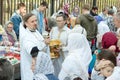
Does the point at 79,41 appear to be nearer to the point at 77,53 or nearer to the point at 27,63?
the point at 77,53

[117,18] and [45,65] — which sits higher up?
[117,18]

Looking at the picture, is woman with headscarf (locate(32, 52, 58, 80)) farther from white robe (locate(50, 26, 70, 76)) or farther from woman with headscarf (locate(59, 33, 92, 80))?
white robe (locate(50, 26, 70, 76))

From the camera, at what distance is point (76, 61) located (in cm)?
692

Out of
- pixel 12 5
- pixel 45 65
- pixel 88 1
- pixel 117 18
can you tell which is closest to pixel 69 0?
pixel 88 1

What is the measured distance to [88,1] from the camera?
55.0ft

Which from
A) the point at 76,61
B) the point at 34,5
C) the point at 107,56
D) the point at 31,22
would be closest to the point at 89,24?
the point at 34,5

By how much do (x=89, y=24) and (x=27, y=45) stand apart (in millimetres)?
4518

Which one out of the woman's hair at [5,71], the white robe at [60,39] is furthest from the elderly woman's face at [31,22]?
the woman's hair at [5,71]

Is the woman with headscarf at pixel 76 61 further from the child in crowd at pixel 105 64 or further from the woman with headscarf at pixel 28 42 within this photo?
the child in crowd at pixel 105 64

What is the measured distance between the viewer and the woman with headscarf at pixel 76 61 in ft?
22.5

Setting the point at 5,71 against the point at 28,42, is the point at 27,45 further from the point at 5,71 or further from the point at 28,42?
the point at 5,71

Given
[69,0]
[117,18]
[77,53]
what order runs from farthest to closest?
1. [69,0]
2. [117,18]
3. [77,53]

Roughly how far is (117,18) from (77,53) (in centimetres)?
133

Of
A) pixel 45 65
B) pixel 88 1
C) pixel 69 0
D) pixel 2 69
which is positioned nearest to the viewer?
pixel 2 69
